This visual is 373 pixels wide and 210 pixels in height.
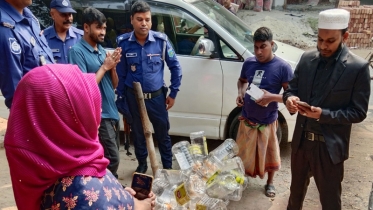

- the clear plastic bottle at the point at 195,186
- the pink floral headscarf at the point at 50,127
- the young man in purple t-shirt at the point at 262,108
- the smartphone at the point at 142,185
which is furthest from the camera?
the young man in purple t-shirt at the point at 262,108

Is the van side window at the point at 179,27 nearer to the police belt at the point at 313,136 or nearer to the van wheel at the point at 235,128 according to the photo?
the van wheel at the point at 235,128

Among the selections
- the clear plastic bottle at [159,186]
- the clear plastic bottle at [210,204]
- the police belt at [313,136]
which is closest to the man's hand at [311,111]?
the police belt at [313,136]

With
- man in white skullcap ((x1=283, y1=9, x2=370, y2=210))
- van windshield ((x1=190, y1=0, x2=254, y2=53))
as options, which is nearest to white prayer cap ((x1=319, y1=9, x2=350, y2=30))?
man in white skullcap ((x1=283, y1=9, x2=370, y2=210))

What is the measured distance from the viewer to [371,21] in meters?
11.3

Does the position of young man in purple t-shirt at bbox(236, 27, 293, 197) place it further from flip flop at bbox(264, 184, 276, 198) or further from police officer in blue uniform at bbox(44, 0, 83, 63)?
police officer in blue uniform at bbox(44, 0, 83, 63)

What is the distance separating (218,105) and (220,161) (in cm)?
89

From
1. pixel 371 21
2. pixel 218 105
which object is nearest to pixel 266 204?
pixel 218 105

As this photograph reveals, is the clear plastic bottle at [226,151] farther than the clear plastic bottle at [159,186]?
Yes

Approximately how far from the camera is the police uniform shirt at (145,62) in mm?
4020

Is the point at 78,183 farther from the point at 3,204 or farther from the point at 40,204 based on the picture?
the point at 3,204

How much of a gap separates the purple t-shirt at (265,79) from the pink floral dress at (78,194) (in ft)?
8.12

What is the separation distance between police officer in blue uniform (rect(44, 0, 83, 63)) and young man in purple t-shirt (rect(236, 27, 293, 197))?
185 centimetres

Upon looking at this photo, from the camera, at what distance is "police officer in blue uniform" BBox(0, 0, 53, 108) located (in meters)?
2.54

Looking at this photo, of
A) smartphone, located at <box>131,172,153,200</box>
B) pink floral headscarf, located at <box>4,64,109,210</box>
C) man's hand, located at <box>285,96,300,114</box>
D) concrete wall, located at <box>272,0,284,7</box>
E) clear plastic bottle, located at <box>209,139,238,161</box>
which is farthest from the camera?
concrete wall, located at <box>272,0,284,7</box>
